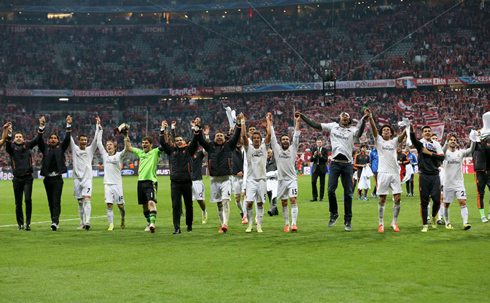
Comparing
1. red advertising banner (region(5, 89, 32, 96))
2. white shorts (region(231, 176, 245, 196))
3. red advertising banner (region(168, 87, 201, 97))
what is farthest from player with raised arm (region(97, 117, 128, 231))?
red advertising banner (region(5, 89, 32, 96))

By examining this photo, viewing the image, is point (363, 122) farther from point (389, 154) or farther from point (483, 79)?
point (483, 79)

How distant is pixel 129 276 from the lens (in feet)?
27.9

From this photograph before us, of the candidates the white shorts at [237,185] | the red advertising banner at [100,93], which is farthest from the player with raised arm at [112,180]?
the red advertising banner at [100,93]

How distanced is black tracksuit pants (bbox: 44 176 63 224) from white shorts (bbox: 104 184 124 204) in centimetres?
117

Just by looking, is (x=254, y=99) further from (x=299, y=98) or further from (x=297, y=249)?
(x=297, y=249)

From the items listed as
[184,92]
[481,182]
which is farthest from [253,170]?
[184,92]

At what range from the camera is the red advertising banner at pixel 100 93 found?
225ft

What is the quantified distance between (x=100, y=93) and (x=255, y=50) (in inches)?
752

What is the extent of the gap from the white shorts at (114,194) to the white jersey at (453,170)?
796 cm

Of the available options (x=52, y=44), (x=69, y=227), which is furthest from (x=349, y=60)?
(x=69, y=227)

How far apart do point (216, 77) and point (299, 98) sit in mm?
10524

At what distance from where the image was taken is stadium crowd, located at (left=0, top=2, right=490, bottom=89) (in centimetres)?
6338

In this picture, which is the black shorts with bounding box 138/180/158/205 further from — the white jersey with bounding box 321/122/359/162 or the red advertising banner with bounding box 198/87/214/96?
the red advertising banner with bounding box 198/87/214/96

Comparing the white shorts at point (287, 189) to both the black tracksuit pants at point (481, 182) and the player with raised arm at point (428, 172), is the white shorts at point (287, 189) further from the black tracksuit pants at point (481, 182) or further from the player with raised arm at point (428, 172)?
the black tracksuit pants at point (481, 182)
